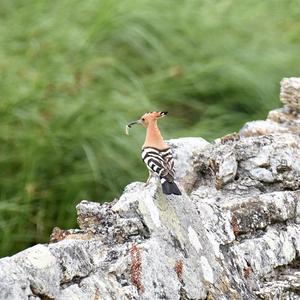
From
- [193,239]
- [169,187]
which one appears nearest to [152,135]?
[169,187]

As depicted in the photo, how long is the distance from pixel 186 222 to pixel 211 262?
0.66 feet

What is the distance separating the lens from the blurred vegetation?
6.31 m

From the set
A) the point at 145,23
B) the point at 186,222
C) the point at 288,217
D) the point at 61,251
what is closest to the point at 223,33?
the point at 145,23

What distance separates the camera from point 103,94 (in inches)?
270

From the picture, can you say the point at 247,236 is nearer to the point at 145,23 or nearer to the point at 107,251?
the point at 107,251

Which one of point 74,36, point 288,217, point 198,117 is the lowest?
point 288,217

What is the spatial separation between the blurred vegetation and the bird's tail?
1.64 meters

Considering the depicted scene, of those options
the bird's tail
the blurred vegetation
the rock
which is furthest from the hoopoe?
the rock

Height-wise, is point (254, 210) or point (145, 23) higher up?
point (145, 23)

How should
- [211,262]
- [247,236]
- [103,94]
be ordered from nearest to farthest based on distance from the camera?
[211,262] → [247,236] → [103,94]

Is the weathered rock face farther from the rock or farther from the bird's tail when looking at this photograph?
the rock

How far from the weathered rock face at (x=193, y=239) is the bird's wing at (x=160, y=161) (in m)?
0.14

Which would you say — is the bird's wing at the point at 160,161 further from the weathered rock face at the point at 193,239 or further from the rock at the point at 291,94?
the rock at the point at 291,94

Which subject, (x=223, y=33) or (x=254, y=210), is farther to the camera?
(x=223, y=33)
